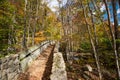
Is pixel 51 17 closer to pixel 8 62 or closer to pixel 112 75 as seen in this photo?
pixel 112 75

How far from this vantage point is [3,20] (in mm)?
11711

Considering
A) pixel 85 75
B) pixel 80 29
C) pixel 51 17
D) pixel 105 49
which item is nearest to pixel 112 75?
pixel 85 75

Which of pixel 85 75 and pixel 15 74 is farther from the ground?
pixel 15 74

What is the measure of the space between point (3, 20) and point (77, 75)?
753cm

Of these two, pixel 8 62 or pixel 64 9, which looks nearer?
pixel 8 62

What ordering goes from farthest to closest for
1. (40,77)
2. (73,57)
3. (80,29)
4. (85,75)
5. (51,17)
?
(51,17) → (80,29) → (73,57) → (85,75) → (40,77)

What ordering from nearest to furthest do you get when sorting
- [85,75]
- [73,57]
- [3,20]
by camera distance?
[3,20] → [85,75] → [73,57]

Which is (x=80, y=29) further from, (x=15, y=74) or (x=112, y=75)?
(x=15, y=74)

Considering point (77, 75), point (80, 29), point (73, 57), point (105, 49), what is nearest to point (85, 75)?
point (77, 75)

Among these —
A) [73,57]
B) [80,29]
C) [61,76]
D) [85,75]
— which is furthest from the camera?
[80,29]

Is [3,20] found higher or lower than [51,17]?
lower

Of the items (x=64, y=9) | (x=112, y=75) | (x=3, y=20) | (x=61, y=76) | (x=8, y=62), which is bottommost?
(x=112, y=75)

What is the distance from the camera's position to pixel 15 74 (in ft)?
20.0

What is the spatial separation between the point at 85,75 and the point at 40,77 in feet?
23.1
